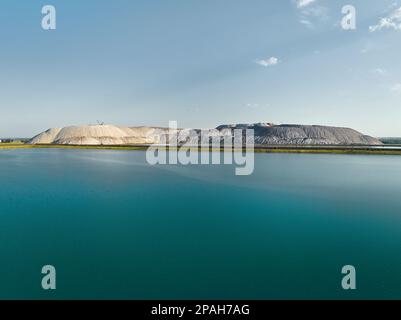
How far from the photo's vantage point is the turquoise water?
7125 mm

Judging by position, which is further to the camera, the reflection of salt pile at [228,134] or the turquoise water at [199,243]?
the reflection of salt pile at [228,134]

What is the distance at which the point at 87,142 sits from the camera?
11175 cm

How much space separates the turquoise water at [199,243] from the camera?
712 cm

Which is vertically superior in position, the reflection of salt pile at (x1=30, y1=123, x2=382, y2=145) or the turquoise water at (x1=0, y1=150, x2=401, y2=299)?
the reflection of salt pile at (x1=30, y1=123, x2=382, y2=145)

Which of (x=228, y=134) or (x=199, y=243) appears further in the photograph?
(x=228, y=134)

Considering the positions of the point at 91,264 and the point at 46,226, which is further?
the point at 46,226

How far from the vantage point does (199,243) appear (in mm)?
9703

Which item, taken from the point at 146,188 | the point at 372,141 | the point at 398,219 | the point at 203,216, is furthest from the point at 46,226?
the point at 372,141

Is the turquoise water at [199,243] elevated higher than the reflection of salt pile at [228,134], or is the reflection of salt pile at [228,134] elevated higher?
the reflection of salt pile at [228,134]

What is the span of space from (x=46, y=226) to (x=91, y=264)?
483cm

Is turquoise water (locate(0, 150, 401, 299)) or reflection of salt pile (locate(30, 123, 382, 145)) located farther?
reflection of salt pile (locate(30, 123, 382, 145))

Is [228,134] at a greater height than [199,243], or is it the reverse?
[228,134]
